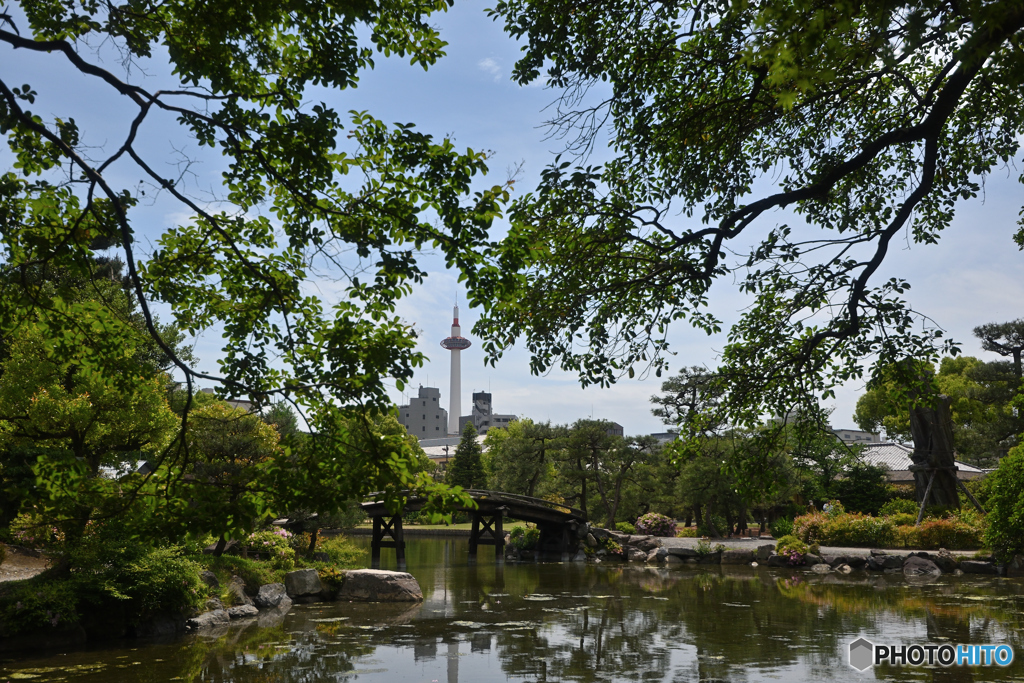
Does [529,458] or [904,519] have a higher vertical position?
[529,458]

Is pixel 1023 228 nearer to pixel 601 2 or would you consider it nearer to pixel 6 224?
pixel 601 2

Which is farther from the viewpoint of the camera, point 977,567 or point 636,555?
point 636,555

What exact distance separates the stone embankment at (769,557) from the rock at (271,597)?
1424 cm

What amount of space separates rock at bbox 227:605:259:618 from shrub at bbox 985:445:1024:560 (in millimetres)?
14003

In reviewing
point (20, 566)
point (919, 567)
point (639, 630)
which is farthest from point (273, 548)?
point (919, 567)

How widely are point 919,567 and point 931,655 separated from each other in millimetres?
11718

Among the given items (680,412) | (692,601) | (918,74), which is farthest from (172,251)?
(692,601)

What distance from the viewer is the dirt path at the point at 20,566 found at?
12.9 m

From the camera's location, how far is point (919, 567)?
19031mm

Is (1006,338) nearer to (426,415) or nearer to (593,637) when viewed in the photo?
→ (593,637)

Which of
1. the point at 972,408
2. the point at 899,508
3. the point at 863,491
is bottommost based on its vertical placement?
the point at 899,508

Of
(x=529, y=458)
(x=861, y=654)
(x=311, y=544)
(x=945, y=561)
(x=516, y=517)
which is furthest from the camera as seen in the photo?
(x=529, y=458)

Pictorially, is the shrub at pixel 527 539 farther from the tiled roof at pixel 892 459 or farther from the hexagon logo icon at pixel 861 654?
the hexagon logo icon at pixel 861 654

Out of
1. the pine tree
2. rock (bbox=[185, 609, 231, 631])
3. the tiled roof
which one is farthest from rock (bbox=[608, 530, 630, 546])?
the pine tree
